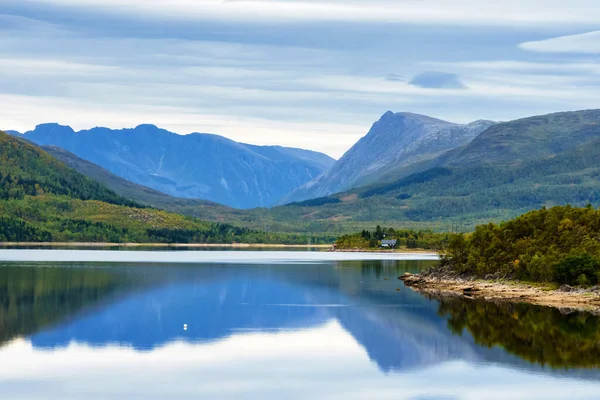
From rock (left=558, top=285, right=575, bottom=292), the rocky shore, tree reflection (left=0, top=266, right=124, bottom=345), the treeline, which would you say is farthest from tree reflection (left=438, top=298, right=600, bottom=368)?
tree reflection (left=0, top=266, right=124, bottom=345)

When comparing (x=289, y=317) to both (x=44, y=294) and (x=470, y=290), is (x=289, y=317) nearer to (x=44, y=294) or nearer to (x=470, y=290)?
(x=470, y=290)

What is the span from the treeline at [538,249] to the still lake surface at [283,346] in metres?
10.8

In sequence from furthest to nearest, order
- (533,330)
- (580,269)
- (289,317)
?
(580,269) < (289,317) < (533,330)

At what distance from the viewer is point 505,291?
102 m

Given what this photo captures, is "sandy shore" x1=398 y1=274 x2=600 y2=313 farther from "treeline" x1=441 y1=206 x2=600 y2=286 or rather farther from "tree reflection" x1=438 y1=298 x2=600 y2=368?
"tree reflection" x1=438 y1=298 x2=600 y2=368

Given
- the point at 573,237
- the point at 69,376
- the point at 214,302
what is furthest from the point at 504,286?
the point at 69,376

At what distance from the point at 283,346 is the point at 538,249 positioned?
5023cm

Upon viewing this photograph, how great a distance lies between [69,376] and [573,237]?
69.6 metres

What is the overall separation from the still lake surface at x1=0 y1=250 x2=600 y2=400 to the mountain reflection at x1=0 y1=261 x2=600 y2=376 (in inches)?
5.5

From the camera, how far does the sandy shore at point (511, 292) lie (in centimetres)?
9150

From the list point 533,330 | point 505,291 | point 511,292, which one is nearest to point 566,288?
point 511,292

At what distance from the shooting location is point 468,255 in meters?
122

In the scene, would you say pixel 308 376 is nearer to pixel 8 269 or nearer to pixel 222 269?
pixel 8 269

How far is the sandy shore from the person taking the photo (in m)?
91.5
